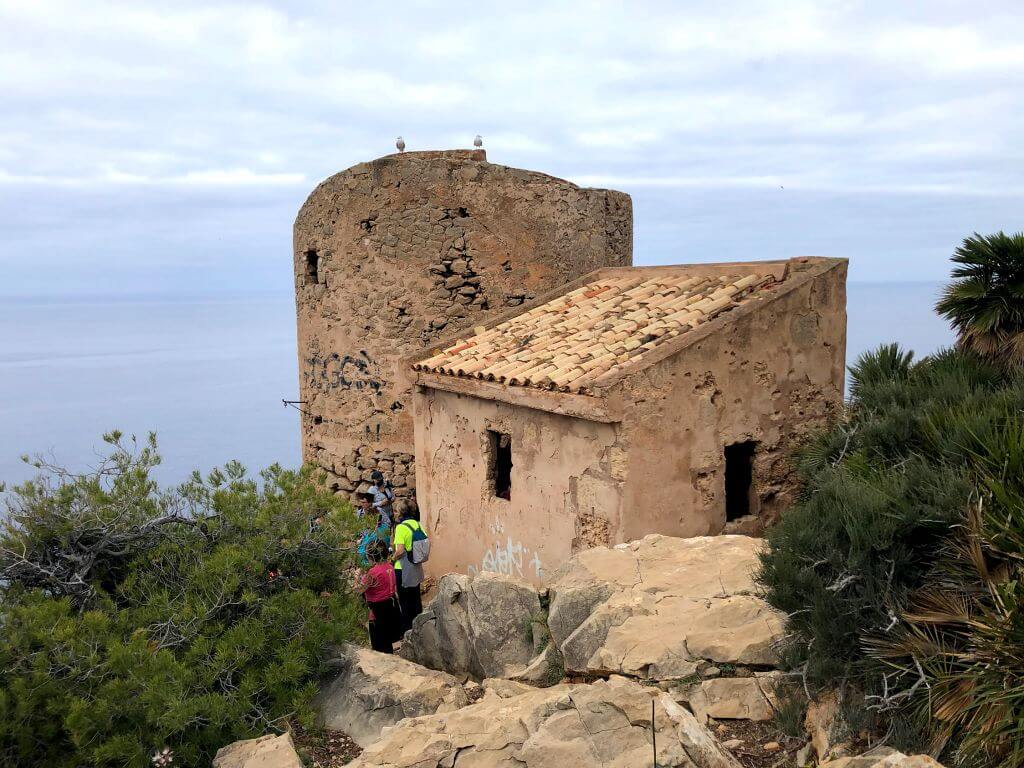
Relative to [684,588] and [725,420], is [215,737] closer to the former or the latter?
[684,588]

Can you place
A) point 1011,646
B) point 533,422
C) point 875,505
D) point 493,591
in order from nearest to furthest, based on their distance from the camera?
1. point 1011,646
2. point 875,505
3. point 493,591
4. point 533,422

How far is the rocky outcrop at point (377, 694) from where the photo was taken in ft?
21.9

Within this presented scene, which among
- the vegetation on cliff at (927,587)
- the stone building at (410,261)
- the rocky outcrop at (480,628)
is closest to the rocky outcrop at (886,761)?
the vegetation on cliff at (927,587)

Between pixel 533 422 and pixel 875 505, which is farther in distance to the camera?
pixel 533 422

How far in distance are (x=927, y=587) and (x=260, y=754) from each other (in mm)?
4283

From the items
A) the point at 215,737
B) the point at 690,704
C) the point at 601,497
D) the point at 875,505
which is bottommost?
the point at 215,737

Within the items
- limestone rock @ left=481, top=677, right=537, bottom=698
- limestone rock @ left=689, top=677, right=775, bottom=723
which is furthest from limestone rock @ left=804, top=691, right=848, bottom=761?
limestone rock @ left=481, top=677, right=537, bottom=698

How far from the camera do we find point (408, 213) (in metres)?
12.3

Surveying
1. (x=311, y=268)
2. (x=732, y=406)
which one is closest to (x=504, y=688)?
(x=732, y=406)

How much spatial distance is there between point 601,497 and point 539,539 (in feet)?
3.58

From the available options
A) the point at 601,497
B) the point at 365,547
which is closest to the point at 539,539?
the point at 601,497

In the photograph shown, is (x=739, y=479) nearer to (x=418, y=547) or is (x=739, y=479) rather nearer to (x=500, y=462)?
(x=500, y=462)

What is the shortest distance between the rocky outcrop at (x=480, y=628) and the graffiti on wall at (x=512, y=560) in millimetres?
1350

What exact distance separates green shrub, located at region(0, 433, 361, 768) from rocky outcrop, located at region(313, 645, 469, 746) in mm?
230
